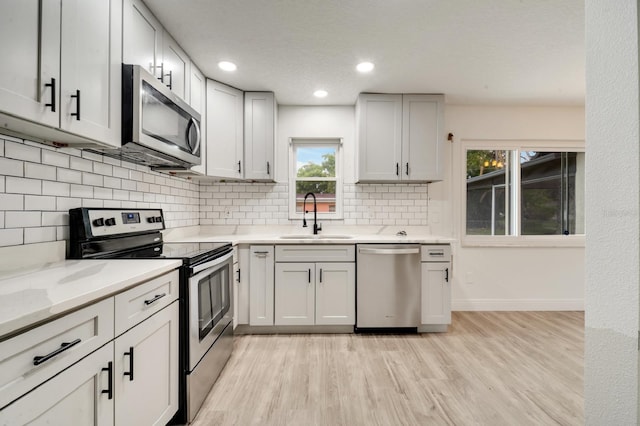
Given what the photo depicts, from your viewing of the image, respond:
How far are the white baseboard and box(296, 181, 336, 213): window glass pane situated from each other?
1903 millimetres

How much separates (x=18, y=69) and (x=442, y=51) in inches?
101

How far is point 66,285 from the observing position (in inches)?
39.4

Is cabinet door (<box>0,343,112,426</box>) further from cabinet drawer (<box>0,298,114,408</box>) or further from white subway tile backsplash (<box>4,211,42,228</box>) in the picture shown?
white subway tile backsplash (<box>4,211,42,228</box>)

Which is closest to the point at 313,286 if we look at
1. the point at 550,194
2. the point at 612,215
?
the point at 612,215

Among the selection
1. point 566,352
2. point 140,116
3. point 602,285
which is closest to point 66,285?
point 140,116

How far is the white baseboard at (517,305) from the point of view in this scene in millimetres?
3443

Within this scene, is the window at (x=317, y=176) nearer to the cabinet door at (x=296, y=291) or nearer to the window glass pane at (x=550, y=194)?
the cabinet door at (x=296, y=291)

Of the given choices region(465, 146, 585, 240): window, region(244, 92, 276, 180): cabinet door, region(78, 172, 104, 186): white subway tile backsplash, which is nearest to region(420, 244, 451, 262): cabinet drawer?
region(465, 146, 585, 240): window

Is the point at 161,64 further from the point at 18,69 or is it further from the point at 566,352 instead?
the point at 566,352

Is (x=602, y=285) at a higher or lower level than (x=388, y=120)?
lower

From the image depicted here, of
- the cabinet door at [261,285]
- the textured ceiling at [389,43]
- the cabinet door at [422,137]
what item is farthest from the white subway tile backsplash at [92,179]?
the cabinet door at [422,137]

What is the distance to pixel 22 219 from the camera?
4.38ft

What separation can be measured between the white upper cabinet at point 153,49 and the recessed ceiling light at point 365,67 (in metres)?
1.45

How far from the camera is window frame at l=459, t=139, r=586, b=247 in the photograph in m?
3.47
